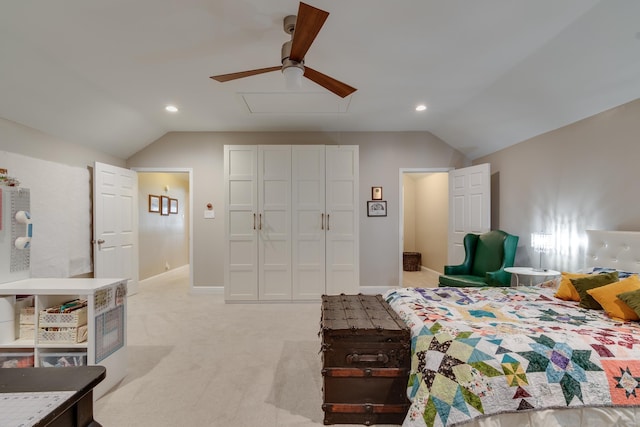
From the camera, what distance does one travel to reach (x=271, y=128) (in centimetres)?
448

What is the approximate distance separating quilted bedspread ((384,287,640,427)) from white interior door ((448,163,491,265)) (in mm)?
2503

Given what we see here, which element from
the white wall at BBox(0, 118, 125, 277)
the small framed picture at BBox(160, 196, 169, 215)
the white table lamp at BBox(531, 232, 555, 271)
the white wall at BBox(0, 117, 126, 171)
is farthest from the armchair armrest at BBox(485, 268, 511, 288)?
the small framed picture at BBox(160, 196, 169, 215)

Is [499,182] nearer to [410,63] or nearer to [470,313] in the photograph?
[410,63]

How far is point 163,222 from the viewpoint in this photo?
6.05 meters

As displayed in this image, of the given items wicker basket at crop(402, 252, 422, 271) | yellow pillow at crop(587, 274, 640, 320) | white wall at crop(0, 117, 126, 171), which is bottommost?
wicker basket at crop(402, 252, 422, 271)

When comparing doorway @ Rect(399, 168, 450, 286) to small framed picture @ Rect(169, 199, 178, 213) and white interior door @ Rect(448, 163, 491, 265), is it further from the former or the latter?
small framed picture @ Rect(169, 199, 178, 213)

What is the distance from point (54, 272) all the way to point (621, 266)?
566 cm

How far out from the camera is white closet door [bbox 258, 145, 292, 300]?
415 cm

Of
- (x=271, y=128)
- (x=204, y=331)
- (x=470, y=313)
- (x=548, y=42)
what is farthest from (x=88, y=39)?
(x=548, y=42)

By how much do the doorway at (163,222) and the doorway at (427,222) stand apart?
4497 mm

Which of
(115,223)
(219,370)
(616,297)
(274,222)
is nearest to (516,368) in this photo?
(616,297)

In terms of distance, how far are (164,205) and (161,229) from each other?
1.66ft

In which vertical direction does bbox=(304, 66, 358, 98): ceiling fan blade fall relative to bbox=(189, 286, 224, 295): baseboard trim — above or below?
above

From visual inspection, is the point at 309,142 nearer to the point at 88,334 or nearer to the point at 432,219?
the point at 432,219
